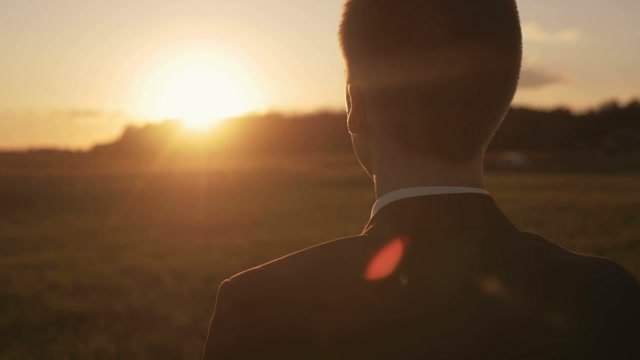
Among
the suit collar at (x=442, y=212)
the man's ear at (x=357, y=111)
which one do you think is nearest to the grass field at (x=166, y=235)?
the man's ear at (x=357, y=111)

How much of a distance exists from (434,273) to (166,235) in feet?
76.9

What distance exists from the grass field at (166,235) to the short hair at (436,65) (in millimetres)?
7793

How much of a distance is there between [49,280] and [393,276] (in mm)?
15103

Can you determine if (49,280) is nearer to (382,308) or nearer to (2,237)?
(2,237)

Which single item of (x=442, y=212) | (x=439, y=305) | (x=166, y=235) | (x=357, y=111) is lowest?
(x=166, y=235)

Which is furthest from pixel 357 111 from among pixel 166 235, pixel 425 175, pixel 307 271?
pixel 166 235

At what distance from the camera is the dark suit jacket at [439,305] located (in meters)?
1.41

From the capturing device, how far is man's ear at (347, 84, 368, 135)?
160 centimetres

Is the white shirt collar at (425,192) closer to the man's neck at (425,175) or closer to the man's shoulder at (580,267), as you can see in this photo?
the man's neck at (425,175)

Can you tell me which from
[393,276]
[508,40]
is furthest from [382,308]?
[508,40]

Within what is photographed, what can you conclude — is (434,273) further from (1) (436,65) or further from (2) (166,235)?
(2) (166,235)

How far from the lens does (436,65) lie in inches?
58.3

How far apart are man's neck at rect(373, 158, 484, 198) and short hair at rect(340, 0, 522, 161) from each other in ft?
0.07

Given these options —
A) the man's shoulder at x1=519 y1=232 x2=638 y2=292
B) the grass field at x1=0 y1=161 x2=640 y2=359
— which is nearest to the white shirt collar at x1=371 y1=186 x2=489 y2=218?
the man's shoulder at x1=519 y1=232 x2=638 y2=292
